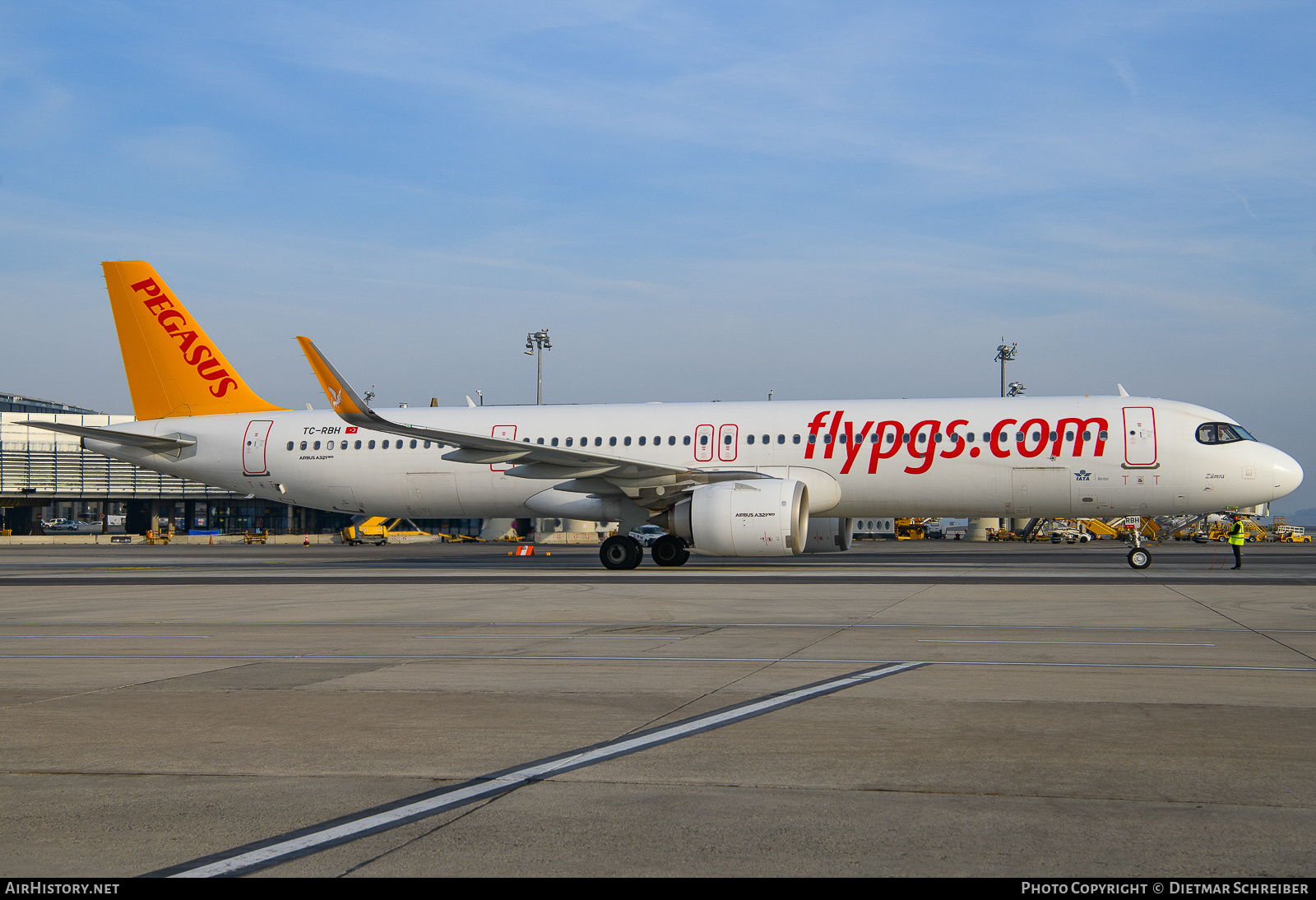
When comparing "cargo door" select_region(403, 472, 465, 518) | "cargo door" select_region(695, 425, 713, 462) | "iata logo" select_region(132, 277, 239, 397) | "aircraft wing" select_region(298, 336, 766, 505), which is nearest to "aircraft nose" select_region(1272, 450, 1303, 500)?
"aircraft wing" select_region(298, 336, 766, 505)

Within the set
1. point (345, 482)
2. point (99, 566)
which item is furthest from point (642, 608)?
point (99, 566)

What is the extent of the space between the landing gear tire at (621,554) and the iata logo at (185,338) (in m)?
12.8

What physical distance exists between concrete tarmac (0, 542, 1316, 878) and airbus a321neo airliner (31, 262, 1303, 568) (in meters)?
9.29

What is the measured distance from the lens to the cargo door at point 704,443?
24.7m

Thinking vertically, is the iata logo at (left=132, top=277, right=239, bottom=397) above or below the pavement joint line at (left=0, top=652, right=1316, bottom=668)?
above

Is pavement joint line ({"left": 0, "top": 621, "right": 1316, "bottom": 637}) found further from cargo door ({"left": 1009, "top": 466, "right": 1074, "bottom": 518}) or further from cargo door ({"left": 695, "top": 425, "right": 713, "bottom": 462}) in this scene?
cargo door ({"left": 695, "top": 425, "right": 713, "bottom": 462})

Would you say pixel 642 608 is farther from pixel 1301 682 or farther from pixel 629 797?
pixel 629 797

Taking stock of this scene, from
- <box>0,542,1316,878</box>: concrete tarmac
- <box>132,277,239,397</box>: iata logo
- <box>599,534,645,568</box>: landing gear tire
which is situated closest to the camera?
<box>0,542,1316,878</box>: concrete tarmac

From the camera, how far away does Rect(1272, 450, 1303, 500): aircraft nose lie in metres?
22.3

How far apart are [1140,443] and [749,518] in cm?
905

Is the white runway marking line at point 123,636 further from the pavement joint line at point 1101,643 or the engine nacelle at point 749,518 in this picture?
the engine nacelle at point 749,518

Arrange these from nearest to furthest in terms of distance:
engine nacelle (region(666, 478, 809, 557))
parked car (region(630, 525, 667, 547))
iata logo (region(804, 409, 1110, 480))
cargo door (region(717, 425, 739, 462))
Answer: engine nacelle (region(666, 478, 809, 557))
iata logo (region(804, 409, 1110, 480))
cargo door (region(717, 425, 739, 462))
parked car (region(630, 525, 667, 547))

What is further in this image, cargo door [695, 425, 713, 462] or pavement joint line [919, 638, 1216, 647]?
cargo door [695, 425, 713, 462]

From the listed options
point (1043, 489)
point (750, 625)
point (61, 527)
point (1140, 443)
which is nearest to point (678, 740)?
point (750, 625)
